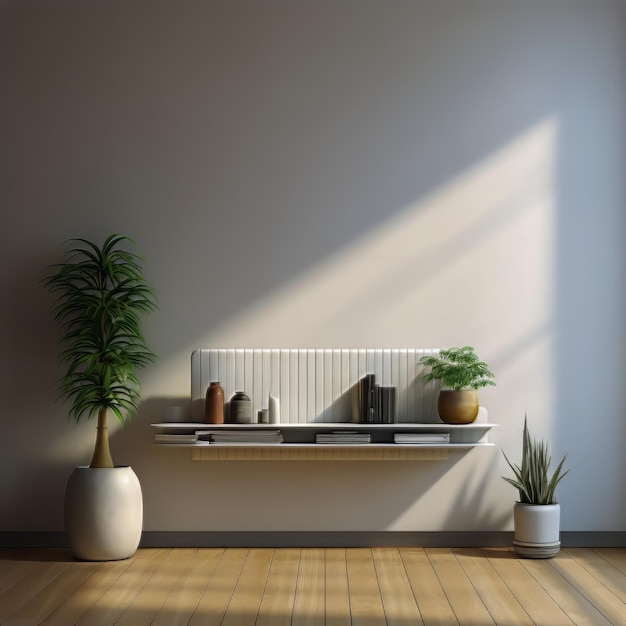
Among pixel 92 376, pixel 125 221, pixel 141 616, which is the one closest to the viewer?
pixel 141 616

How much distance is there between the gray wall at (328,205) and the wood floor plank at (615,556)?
219 mm

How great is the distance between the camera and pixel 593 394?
5.33 m

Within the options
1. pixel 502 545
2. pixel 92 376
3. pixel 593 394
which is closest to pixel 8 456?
pixel 92 376

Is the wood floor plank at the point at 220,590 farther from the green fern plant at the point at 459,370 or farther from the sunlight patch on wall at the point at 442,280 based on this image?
the green fern plant at the point at 459,370

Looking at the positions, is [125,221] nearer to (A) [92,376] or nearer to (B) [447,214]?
(A) [92,376]

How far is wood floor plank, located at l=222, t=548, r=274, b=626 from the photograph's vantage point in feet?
12.3

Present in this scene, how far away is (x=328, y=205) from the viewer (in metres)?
5.40

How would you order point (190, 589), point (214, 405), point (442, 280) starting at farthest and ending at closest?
point (442, 280) → point (214, 405) → point (190, 589)

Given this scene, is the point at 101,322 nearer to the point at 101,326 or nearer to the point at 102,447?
the point at 101,326

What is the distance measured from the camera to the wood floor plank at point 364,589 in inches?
149

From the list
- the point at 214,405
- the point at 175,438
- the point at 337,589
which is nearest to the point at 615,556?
the point at 337,589

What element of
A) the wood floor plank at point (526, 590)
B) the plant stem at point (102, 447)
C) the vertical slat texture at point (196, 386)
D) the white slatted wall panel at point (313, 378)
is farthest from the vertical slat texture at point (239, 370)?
the wood floor plank at point (526, 590)

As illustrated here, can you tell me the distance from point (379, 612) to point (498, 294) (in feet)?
7.24

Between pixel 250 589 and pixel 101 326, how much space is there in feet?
5.71
